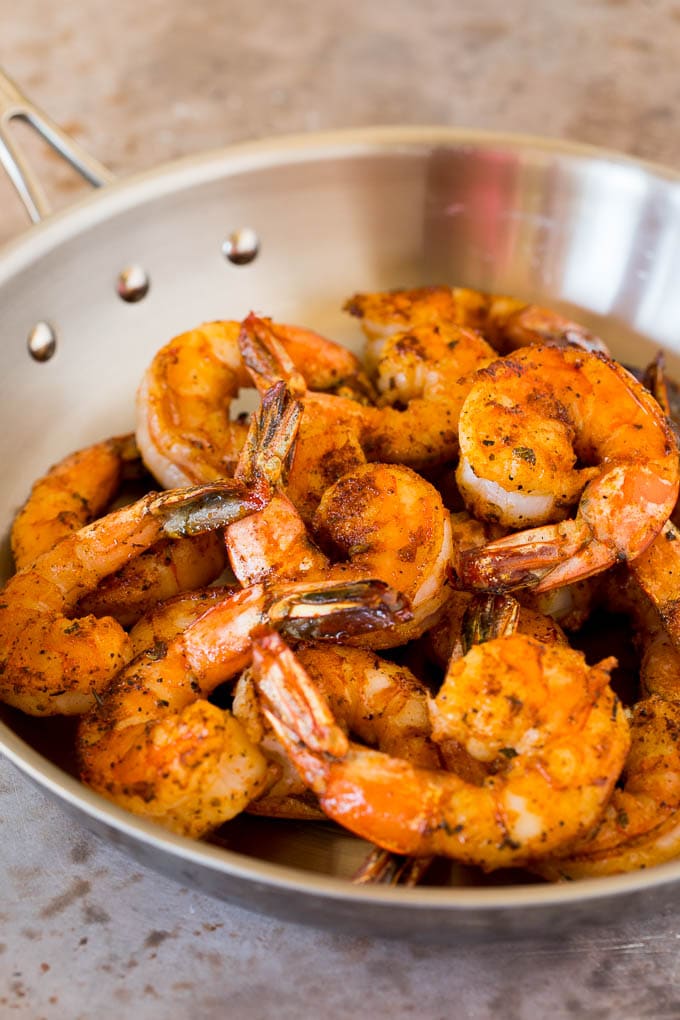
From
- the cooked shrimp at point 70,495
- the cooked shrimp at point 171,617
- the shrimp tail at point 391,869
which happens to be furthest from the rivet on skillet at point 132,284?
the shrimp tail at point 391,869

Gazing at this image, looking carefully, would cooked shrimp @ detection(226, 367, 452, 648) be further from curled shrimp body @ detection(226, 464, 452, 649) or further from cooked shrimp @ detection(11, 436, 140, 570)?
cooked shrimp @ detection(11, 436, 140, 570)

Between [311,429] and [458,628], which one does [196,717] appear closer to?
[458,628]

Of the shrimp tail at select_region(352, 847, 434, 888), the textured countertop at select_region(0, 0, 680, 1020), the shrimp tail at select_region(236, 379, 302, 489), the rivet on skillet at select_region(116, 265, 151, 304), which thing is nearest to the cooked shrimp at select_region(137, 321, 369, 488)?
the shrimp tail at select_region(236, 379, 302, 489)

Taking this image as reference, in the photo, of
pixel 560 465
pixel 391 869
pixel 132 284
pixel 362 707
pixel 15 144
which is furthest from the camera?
pixel 132 284

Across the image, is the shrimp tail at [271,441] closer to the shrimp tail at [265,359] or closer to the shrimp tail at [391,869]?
the shrimp tail at [265,359]

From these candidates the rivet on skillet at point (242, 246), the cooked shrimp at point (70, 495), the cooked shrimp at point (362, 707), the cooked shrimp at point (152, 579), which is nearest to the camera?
the cooked shrimp at point (362, 707)

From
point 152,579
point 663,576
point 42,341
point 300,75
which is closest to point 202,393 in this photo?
point 152,579
